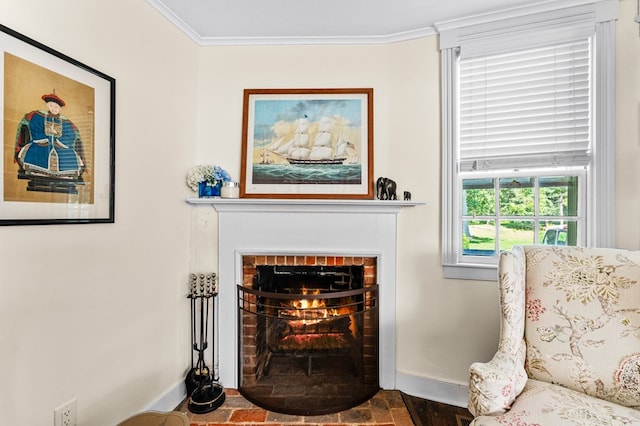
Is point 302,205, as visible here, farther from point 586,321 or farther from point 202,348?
point 586,321

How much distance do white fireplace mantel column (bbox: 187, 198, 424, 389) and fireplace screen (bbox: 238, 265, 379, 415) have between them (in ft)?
0.24

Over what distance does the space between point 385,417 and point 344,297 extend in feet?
2.39

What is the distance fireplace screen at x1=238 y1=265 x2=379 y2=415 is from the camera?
6.73 feet

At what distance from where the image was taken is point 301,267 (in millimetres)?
2275

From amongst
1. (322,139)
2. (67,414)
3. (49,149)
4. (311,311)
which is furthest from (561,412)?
(49,149)

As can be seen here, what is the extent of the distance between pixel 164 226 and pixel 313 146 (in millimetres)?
1083

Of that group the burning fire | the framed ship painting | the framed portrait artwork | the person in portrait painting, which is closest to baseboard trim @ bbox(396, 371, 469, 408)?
the burning fire

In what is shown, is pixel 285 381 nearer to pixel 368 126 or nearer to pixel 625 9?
pixel 368 126

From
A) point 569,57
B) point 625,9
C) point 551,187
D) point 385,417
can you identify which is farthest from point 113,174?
point 625,9

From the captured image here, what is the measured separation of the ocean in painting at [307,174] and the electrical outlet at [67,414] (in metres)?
1.47

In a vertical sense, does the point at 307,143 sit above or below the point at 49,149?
above

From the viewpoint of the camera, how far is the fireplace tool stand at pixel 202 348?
1969 mm

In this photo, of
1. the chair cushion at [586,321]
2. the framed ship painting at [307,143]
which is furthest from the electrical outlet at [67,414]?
the chair cushion at [586,321]

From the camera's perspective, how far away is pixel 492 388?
1.21 metres
